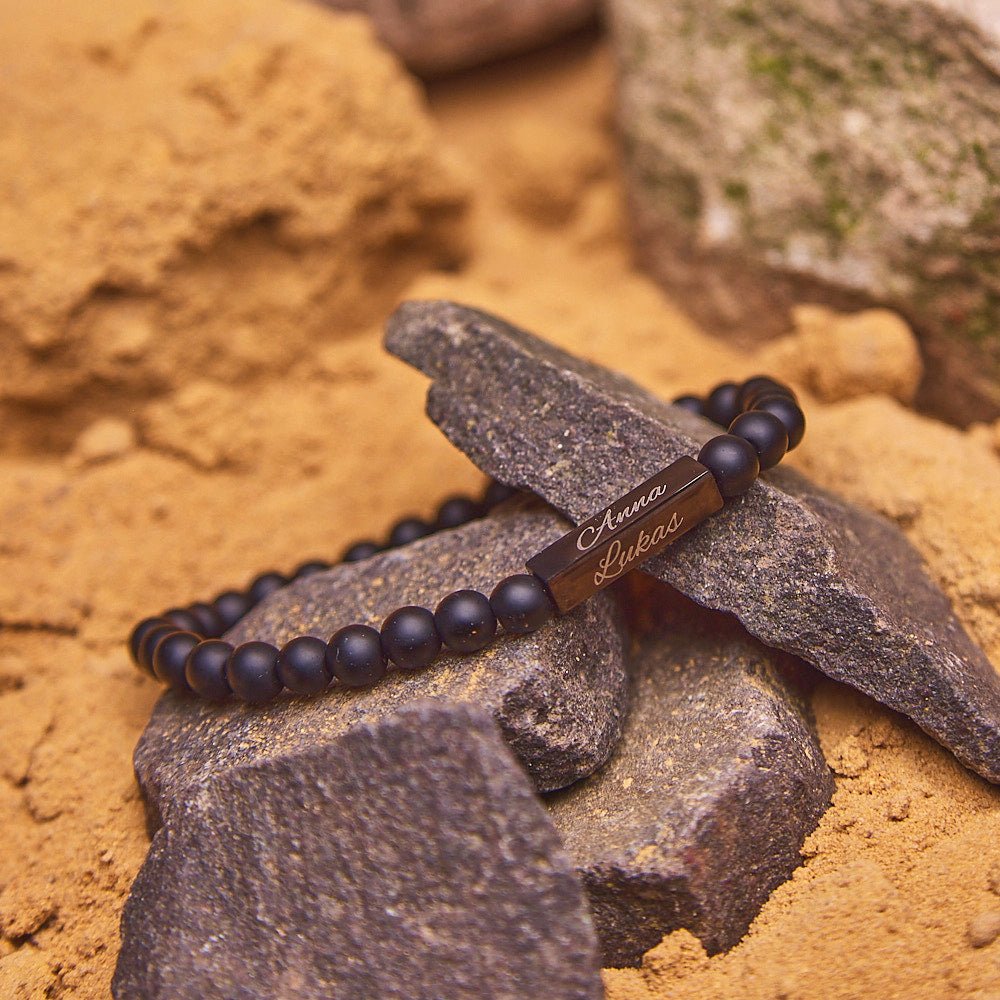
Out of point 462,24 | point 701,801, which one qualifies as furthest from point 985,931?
point 462,24

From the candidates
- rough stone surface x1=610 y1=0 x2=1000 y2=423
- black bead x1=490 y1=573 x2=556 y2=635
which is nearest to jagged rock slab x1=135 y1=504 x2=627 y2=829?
black bead x1=490 y1=573 x2=556 y2=635

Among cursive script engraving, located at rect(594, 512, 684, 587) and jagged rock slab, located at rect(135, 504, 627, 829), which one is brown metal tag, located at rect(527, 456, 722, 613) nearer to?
cursive script engraving, located at rect(594, 512, 684, 587)

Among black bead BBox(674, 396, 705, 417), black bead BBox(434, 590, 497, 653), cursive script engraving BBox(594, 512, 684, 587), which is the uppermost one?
cursive script engraving BBox(594, 512, 684, 587)

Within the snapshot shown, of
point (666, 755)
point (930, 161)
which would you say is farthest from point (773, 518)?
point (930, 161)

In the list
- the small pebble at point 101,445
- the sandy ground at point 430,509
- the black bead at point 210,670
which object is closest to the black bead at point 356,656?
the black bead at point 210,670

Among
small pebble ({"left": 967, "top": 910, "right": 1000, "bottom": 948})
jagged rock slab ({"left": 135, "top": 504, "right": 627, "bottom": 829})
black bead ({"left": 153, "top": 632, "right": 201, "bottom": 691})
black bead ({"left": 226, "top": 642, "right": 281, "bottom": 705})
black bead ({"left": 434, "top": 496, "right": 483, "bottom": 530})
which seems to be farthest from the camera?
black bead ({"left": 434, "top": 496, "right": 483, "bottom": 530})

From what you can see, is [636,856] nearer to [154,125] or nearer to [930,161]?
[930,161]

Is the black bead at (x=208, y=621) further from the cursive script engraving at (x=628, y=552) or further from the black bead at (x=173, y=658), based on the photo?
the cursive script engraving at (x=628, y=552)
